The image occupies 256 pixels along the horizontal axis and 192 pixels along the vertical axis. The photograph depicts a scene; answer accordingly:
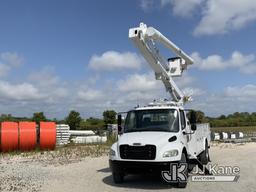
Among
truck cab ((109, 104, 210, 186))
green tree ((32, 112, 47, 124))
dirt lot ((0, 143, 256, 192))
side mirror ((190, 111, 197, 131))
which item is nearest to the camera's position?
truck cab ((109, 104, 210, 186))

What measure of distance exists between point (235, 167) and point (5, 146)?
1358cm

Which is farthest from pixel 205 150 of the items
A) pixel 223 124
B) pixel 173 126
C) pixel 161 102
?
pixel 223 124

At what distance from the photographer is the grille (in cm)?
1168

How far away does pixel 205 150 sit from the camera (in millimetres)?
17906

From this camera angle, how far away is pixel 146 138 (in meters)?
12.1

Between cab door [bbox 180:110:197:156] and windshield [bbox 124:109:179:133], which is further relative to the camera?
cab door [bbox 180:110:197:156]

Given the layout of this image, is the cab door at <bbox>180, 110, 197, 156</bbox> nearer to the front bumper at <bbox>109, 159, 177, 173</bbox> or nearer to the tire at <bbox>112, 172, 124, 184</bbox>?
the front bumper at <bbox>109, 159, 177, 173</bbox>

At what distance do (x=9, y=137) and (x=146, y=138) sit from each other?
1373cm

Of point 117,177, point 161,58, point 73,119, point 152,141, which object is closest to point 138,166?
point 152,141

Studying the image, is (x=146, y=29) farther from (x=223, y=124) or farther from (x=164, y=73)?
(x=223, y=124)

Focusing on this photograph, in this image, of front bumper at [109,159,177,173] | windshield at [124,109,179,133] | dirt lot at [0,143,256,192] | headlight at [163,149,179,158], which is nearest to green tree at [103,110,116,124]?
dirt lot at [0,143,256,192]

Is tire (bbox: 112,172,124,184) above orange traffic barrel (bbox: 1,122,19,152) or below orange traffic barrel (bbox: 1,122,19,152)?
below

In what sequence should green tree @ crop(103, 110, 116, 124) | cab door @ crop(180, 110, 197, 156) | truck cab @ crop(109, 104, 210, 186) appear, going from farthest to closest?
green tree @ crop(103, 110, 116, 124)
cab door @ crop(180, 110, 197, 156)
truck cab @ crop(109, 104, 210, 186)

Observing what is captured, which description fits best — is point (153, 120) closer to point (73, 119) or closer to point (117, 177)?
point (117, 177)
